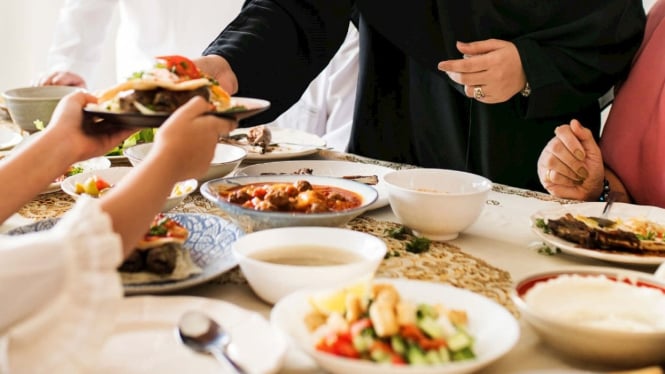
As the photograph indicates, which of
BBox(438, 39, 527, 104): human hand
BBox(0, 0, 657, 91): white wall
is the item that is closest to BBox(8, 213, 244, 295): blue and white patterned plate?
BBox(438, 39, 527, 104): human hand

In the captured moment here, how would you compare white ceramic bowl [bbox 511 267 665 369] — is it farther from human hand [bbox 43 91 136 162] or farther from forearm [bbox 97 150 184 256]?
human hand [bbox 43 91 136 162]

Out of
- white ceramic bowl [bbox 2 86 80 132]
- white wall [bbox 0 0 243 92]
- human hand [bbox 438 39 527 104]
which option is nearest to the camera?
human hand [bbox 438 39 527 104]

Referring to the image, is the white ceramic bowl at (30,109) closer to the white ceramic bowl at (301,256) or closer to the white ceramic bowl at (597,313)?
the white ceramic bowl at (301,256)

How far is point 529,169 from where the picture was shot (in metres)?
2.35

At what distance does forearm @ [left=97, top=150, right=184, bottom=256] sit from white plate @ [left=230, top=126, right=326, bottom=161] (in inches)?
41.1

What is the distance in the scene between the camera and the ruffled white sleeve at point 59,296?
0.80 metres

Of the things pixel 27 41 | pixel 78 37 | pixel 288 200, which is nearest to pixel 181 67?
pixel 288 200

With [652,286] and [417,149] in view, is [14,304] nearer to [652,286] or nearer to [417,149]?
[652,286]

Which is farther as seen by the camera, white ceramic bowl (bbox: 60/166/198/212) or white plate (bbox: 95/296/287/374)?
white ceramic bowl (bbox: 60/166/198/212)

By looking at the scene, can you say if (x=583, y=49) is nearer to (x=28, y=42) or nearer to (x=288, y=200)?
(x=288, y=200)

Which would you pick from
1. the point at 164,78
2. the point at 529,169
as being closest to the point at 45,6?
the point at 529,169

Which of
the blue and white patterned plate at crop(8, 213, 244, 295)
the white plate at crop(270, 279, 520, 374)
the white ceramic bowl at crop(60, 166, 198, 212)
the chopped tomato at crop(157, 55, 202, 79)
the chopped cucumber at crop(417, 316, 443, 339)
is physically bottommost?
the white ceramic bowl at crop(60, 166, 198, 212)

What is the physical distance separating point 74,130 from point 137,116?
0.67 ft

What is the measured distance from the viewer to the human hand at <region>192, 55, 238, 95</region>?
6.09 feet
